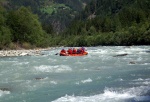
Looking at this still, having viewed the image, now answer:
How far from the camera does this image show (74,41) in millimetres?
132000

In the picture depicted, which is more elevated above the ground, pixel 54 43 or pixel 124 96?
pixel 124 96

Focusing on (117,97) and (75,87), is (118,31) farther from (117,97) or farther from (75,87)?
(117,97)

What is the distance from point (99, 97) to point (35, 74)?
1381 cm

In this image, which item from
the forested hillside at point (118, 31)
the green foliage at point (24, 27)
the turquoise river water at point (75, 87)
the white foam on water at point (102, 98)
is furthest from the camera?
the forested hillside at point (118, 31)

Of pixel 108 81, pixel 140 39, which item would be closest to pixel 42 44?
pixel 140 39

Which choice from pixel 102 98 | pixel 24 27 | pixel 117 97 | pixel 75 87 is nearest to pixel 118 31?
pixel 24 27

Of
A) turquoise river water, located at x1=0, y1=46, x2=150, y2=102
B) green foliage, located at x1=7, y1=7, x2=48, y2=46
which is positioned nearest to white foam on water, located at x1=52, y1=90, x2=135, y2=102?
turquoise river water, located at x1=0, y1=46, x2=150, y2=102

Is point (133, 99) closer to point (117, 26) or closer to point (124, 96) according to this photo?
point (124, 96)

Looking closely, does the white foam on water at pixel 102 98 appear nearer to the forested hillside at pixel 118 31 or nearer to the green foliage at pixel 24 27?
the green foliage at pixel 24 27

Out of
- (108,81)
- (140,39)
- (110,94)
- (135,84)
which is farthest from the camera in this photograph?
(140,39)

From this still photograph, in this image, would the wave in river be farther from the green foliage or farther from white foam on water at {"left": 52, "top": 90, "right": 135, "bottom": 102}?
the green foliage

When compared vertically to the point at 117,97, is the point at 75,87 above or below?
below

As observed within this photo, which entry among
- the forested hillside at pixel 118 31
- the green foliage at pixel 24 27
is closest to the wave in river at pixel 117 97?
the green foliage at pixel 24 27

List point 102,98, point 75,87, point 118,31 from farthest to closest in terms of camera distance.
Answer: point 118,31, point 75,87, point 102,98
